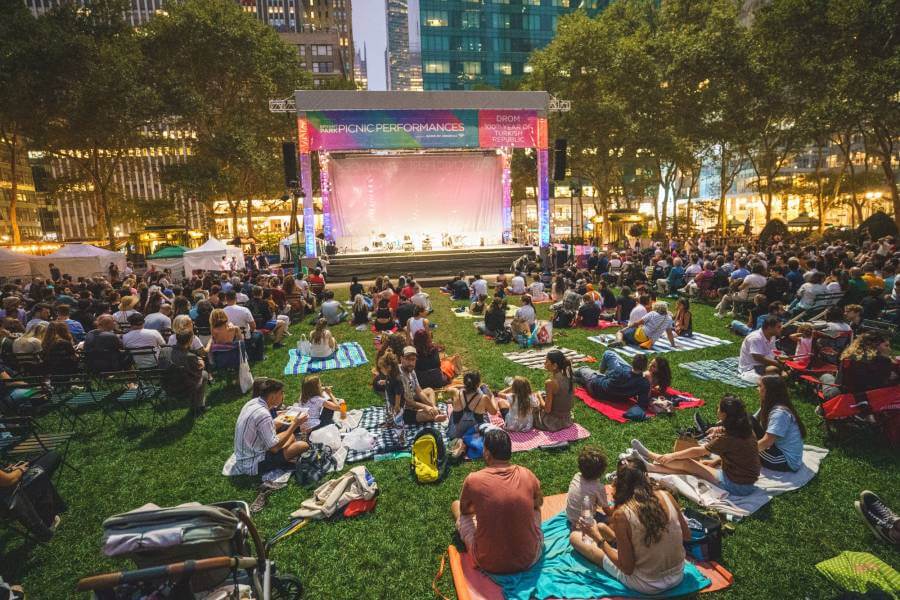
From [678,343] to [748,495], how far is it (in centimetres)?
519

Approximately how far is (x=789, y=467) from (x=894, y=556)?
3.22 feet

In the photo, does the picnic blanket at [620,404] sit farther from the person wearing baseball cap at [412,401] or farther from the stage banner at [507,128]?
the stage banner at [507,128]

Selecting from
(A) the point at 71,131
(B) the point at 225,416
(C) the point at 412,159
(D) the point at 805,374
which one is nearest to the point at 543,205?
(C) the point at 412,159

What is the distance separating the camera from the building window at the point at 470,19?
5512 centimetres

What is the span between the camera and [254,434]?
4480 mm

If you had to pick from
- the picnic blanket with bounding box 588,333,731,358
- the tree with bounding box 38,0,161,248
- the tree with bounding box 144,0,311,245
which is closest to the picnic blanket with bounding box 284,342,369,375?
the picnic blanket with bounding box 588,333,731,358

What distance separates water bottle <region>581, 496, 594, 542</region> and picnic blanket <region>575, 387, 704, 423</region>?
242 cm

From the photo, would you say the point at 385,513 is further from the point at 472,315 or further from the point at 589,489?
the point at 472,315

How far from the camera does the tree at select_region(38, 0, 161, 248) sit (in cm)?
1977

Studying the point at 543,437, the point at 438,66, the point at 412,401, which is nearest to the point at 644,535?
the point at 543,437

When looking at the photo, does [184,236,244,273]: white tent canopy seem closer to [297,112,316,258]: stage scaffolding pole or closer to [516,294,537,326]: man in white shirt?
[297,112,316,258]: stage scaffolding pole

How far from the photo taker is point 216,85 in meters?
27.1

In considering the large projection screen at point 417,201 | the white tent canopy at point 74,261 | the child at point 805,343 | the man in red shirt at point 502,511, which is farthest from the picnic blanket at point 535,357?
the white tent canopy at point 74,261

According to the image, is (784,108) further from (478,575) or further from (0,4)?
(0,4)
